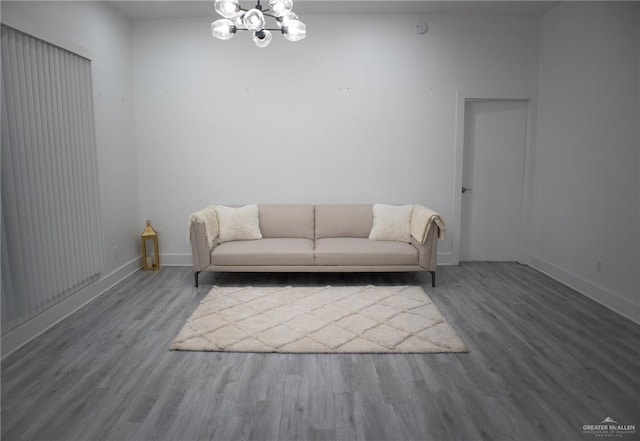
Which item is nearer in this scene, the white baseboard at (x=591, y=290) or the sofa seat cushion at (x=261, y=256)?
the white baseboard at (x=591, y=290)

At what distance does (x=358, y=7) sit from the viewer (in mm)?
4559

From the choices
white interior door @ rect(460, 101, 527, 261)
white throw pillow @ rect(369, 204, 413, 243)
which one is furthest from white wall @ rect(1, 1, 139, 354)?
white interior door @ rect(460, 101, 527, 261)

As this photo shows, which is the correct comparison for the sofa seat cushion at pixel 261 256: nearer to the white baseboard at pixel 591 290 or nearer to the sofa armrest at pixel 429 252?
the sofa armrest at pixel 429 252

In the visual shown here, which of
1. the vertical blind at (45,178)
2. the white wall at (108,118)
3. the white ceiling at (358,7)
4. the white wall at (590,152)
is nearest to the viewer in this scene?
the vertical blind at (45,178)

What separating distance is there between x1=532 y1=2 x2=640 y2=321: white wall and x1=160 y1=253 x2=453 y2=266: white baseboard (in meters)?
1.00

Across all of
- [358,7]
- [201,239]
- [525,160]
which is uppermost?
[358,7]

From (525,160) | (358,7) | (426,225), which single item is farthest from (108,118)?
(525,160)

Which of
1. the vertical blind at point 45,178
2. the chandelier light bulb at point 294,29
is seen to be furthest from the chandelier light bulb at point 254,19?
the vertical blind at point 45,178

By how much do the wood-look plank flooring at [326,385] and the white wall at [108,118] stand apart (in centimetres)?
73

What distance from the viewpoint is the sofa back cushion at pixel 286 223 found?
15.5 ft

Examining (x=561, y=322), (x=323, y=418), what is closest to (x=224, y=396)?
(x=323, y=418)

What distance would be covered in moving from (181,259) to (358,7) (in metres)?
3.52

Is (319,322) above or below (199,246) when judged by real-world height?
below

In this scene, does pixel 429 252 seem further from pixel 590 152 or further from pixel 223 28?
pixel 223 28
